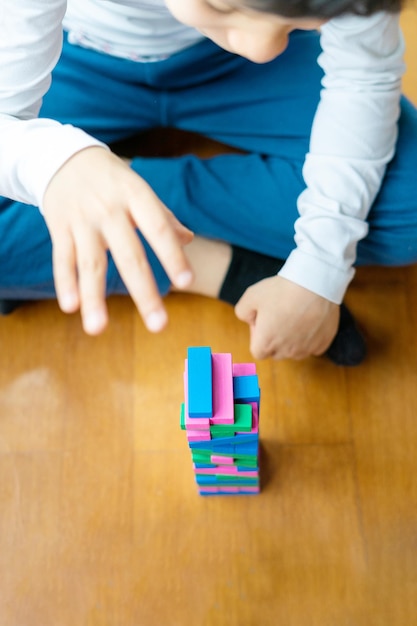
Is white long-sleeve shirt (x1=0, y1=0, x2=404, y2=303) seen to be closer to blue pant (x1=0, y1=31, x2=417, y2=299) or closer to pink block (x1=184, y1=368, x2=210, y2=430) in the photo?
blue pant (x1=0, y1=31, x2=417, y2=299)

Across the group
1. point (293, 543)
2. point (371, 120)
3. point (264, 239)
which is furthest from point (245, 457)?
point (371, 120)

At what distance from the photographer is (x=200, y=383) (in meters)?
0.60

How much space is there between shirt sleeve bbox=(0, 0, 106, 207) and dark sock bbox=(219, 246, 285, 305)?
327 mm

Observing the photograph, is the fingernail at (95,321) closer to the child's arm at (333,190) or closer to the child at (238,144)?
the child at (238,144)

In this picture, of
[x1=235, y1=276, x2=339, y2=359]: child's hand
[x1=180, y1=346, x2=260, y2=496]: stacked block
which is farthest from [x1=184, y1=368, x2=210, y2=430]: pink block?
[x1=235, y1=276, x2=339, y2=359]: child's hand

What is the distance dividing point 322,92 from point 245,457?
0.45 meters

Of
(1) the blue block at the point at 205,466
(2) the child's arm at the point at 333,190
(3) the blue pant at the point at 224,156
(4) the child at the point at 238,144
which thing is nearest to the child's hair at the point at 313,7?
(4) the child at the point at 238,144

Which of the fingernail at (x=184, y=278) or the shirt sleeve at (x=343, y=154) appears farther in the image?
the shirt sleeve at (x=343, y=154)

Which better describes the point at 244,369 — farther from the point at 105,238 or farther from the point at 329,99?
the point at 329,99

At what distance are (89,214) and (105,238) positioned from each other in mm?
24

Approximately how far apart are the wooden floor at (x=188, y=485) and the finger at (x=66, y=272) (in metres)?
0.42

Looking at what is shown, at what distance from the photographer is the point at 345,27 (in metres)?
0.74

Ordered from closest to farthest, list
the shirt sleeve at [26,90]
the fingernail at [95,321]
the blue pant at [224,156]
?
the fingernail at [95,321] < the shirt sleeve at [26,90] < the blue pant at [224,156]

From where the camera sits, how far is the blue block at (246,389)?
0.62 m
